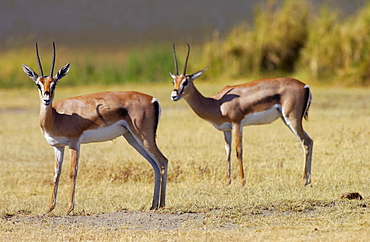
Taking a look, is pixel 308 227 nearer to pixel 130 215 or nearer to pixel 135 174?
pixel 130 215

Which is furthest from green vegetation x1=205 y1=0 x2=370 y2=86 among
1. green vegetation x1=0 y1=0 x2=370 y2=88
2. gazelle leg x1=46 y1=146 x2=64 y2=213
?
gazelle leg x1=46 y1=146 x2=64 y2=213

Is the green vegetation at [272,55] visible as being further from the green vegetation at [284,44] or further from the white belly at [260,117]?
the white belly at [260,117]

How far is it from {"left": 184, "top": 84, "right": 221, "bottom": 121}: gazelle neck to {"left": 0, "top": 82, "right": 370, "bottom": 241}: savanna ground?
903mm

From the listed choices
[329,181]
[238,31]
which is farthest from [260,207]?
[238,31]

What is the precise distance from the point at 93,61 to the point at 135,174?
1667 centimetres

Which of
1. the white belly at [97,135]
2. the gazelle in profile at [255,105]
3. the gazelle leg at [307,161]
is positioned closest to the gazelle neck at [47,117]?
the white belly at [97,135]

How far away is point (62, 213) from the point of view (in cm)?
761

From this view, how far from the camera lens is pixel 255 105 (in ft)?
31.2

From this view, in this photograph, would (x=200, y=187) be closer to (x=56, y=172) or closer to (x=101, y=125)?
(x=101, y=125)

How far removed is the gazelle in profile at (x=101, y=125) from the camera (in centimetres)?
761

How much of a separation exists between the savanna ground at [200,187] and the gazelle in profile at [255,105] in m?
0.69

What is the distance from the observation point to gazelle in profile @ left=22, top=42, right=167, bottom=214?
7.61 m

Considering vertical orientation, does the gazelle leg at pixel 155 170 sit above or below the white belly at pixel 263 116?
below

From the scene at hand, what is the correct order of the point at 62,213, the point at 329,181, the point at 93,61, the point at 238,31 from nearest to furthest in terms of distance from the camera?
1. the point at 62,213
2. the point at 329,181
3. the point at 238,31
4. the point at 93,61
